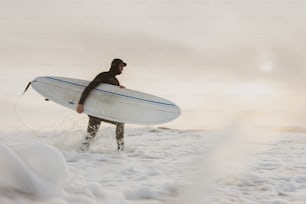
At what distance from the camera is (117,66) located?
7.75m

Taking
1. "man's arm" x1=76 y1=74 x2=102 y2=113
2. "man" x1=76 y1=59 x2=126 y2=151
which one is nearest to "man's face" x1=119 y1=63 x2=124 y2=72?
"man" x1=76 y1=59 x2=126 y2=151

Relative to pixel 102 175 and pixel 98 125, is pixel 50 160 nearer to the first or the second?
pixel 102 175

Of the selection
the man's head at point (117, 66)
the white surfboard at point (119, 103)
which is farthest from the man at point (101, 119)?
the white surfboard at point (119, 103)

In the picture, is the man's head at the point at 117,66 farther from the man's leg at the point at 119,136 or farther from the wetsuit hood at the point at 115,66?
the man's leg at the point at 119,136

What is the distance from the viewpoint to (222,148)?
5.59 meters

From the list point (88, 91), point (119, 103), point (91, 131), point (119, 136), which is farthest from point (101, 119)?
point (119, 103)

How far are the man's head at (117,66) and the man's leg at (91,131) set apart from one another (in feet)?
3.00

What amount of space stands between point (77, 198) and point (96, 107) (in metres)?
5.57

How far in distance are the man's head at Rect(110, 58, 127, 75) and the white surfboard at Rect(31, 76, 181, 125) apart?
55cm

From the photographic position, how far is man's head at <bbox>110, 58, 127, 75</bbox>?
7.73 m

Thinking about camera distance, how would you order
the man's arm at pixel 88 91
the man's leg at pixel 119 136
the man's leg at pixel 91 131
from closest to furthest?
the man's leg at pixel 91 131
the man's leg at pixel 119 136
the man's arm at pixel 88 91

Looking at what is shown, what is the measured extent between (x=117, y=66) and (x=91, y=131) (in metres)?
1.24

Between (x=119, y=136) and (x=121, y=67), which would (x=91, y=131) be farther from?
(x=121, y=67)

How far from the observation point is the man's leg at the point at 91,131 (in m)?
7.51
